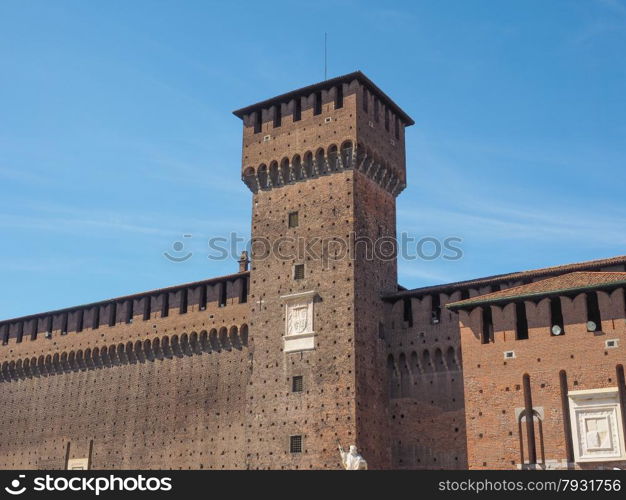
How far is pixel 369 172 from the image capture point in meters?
27.2

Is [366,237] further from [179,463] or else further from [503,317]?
[179,463]

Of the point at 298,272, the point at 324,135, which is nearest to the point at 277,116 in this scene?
the point at 324,135

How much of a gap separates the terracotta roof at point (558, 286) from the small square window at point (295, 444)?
244 inches

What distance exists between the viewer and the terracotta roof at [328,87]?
88.3 feet

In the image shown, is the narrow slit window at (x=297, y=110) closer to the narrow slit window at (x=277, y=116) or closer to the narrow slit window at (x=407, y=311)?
the narrow slit window at (x=277, y=116)

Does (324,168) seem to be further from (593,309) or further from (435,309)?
(593,309)

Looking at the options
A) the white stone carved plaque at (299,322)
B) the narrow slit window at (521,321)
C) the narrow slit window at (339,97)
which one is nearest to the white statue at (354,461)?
the white stone carved plaque at (299,322)

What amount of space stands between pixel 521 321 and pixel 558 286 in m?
1.34

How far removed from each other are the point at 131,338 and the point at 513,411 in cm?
1552

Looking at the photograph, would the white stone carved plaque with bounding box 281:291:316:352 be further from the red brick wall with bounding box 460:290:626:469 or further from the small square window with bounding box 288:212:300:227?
the red brick wall with bounding box 460:290:626:469

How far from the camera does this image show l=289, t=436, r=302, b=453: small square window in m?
24.5

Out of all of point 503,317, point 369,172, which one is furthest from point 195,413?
point 503,317

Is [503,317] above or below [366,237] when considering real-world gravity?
below
